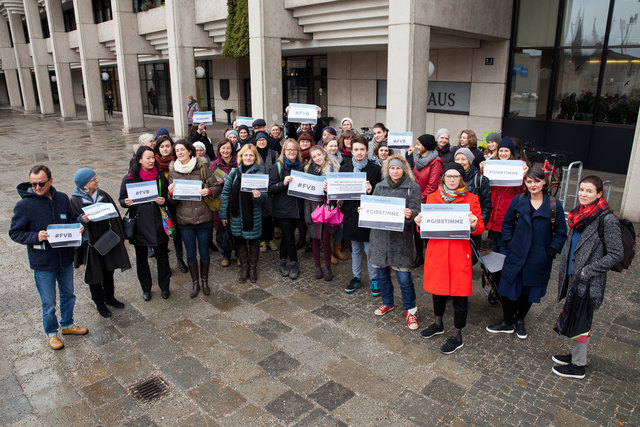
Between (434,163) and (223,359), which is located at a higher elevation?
(434,163)

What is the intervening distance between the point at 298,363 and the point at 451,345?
1591mm

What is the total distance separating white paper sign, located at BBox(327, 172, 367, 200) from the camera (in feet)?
18.5

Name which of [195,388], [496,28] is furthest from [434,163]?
[496,28]

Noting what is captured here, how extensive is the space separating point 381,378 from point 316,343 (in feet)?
2.86

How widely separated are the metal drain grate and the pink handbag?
276 centimetres

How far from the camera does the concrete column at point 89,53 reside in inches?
975

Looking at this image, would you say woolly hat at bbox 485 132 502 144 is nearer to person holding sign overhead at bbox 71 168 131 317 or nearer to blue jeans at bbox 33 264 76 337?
person holding sign overhead at bbox 71 168 131 317

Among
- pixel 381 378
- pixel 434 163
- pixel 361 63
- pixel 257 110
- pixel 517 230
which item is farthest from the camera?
pixel 361 63

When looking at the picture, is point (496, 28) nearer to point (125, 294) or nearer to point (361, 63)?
point (361, 63)

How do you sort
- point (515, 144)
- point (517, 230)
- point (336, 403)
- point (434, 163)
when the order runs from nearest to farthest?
point (336, 403)
point (517, 230)
point (434, 163)
point (515, 144)

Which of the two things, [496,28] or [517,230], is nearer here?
[517,230]

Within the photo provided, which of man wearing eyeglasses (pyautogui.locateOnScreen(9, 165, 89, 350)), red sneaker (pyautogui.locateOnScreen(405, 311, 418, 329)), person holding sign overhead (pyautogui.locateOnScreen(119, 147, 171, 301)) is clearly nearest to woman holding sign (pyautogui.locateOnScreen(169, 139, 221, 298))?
person holding sign overhead (pyautogui.locateOnScreen(119, 147, 171, 301))

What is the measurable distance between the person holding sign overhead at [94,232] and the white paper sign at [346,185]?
98.8 inches

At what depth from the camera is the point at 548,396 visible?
4.15 meters
